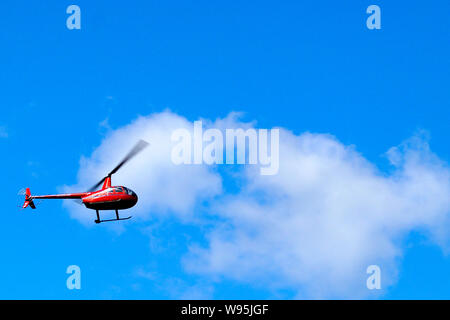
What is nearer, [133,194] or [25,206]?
[133,194]

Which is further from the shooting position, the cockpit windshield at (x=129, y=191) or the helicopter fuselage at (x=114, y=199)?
the cockpit windshield at (x=129, y=191)

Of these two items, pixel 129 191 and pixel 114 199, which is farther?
pixel 129 191

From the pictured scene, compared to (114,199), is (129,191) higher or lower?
higher

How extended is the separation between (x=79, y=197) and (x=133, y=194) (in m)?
9.33

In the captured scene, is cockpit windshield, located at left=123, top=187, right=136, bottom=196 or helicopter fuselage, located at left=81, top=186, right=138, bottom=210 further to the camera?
cockpit windshield, located at left=123, top=187, right=136, bottom=196

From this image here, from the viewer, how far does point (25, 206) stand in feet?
415
